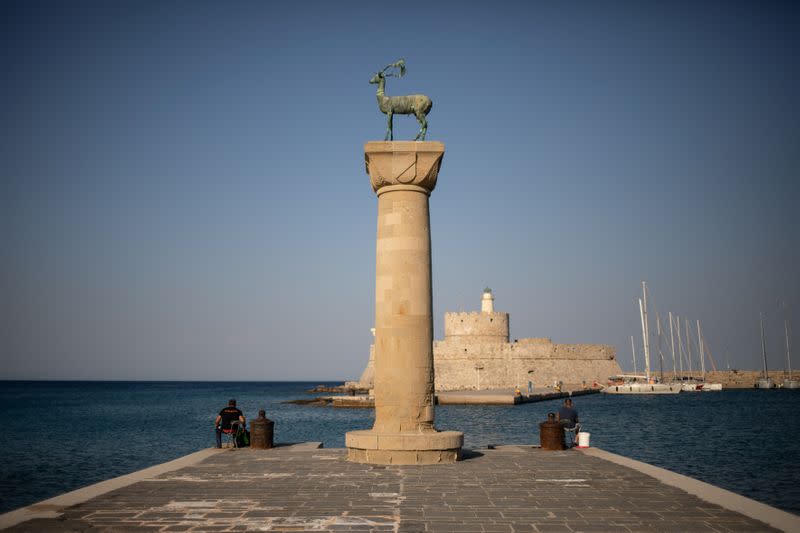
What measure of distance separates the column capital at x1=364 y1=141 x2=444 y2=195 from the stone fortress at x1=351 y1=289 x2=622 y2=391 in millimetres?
52389

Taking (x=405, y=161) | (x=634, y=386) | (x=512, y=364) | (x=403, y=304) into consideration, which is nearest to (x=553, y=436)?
(x=403, y=304)

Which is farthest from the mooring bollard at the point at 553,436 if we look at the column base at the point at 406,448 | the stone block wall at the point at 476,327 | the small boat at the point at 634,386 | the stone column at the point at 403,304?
the small boat at the point at 634,386

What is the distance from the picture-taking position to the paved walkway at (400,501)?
6891mm

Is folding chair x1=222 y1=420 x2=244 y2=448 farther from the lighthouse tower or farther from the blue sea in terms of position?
the lighthouse tower

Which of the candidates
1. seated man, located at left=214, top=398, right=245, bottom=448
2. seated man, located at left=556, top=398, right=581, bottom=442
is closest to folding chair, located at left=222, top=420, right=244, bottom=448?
seated man, located at left=214, top=398, right=245, bottom=448

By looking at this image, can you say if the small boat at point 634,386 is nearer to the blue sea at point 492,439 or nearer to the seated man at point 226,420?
the blue sea at point 492,439

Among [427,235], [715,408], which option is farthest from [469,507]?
[715,408]

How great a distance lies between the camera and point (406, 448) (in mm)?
11297

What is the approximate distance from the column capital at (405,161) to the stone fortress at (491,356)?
5239 centimetres

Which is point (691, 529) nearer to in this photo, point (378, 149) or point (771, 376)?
point (378, 149)

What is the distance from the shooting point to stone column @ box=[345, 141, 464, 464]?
11758 millimetres

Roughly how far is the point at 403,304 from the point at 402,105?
Answer: 148 inches

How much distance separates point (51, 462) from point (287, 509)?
21.1 m

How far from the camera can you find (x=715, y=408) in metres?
52.8
